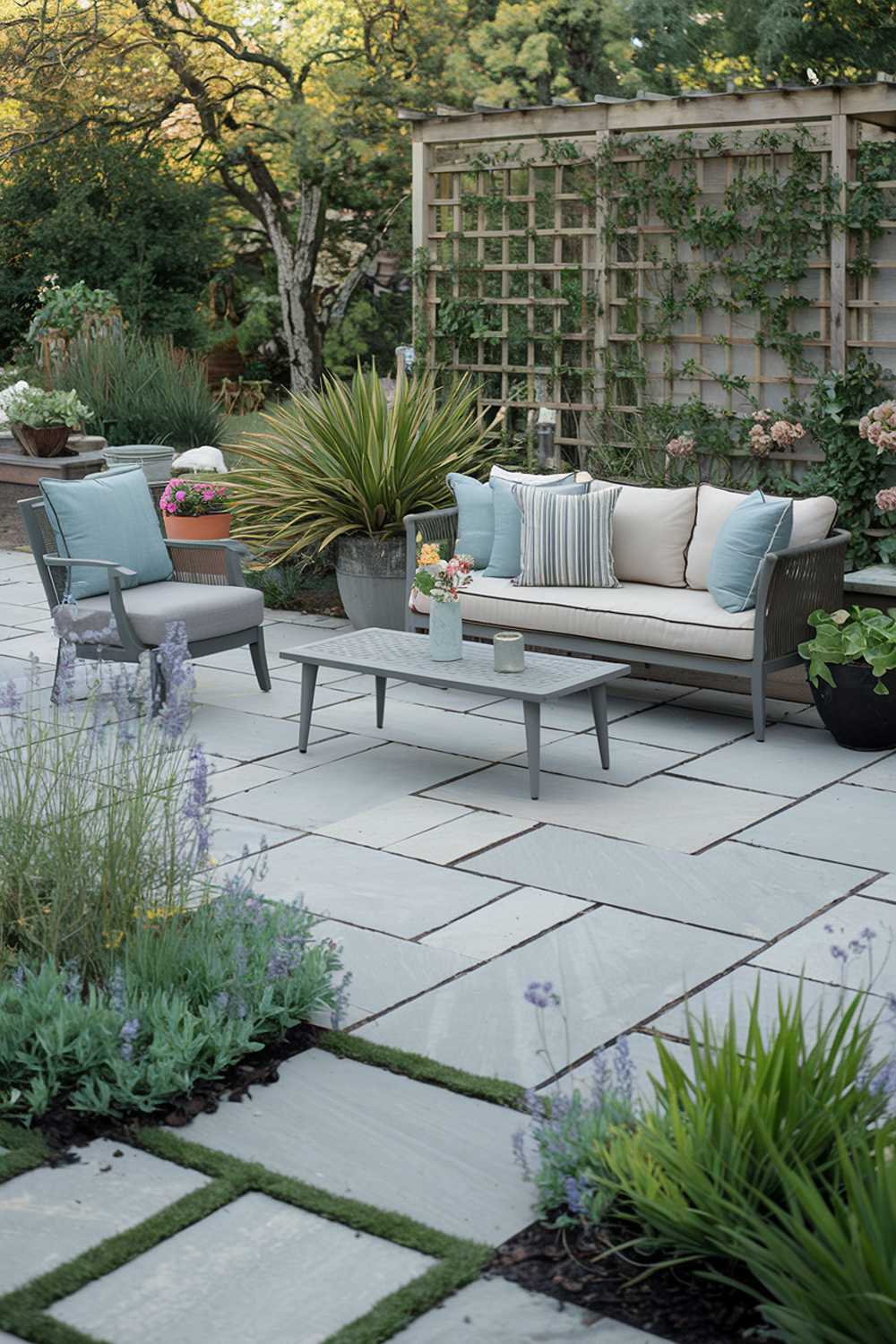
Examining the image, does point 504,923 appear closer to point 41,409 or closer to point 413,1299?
point 413,1299

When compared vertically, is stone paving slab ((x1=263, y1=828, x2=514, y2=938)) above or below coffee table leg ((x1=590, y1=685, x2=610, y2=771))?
below

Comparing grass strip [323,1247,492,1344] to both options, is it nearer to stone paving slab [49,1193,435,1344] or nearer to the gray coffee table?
stone paving slab [49,1193,435,1344]

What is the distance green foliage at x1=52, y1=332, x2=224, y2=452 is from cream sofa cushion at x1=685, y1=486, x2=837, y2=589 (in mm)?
5084

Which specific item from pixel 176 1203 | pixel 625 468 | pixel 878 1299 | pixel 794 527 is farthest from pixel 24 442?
pixel 878 1299

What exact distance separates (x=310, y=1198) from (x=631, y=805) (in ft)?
8.18

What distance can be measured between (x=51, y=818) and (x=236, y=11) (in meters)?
14.9

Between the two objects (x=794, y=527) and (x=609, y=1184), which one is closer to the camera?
(x=609, y=1184)

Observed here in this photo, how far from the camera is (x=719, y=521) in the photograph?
6.27 meters

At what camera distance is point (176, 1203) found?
9.04ft

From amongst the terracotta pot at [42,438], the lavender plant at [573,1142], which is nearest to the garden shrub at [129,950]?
the lavender plant at [573,1142]

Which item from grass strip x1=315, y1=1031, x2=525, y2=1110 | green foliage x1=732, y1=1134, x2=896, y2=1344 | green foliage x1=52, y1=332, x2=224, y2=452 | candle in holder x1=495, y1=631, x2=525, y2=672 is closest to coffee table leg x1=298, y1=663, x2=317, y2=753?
candle in holder x1=495, y1=631, x2=525, y2=672

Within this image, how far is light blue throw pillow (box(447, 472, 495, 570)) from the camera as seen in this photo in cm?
668

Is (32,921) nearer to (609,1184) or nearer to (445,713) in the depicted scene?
(609,1184)

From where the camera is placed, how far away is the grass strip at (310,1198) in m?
2.63
